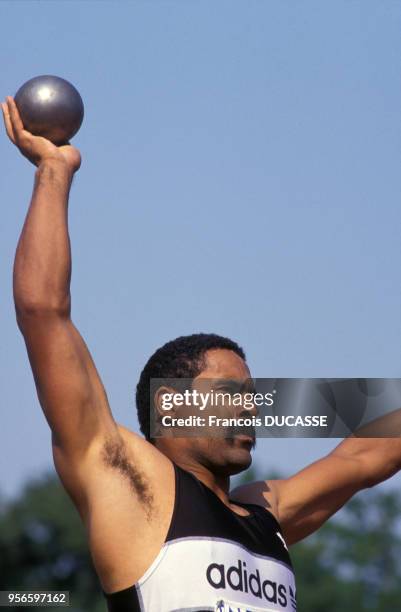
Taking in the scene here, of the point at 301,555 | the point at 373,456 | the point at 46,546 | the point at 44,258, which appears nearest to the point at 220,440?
the point at 44,258

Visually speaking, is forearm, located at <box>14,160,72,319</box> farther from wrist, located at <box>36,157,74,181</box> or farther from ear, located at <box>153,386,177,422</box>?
ear, located at <box>153,386,177,422</box>

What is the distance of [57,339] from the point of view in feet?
18.1

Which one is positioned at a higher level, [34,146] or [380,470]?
[34,146]

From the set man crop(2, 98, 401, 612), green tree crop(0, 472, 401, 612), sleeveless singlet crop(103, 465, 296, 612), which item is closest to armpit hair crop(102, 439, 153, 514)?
man crop(2, 98, 401, 612)

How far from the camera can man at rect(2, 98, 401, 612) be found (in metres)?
5.52

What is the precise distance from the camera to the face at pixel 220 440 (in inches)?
247

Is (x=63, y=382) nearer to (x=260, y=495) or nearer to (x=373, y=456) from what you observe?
(x=260, y=495)

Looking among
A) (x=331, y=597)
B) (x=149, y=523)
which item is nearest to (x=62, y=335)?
(x=149, y=523)

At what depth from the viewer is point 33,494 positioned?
5112cm

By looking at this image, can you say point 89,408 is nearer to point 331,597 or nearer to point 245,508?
point 245,508

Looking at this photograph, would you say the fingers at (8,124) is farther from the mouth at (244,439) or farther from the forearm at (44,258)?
the mouth at (244,439)

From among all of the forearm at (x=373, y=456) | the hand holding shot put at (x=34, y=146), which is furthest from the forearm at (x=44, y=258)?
the forearm at (x=373, y=456)

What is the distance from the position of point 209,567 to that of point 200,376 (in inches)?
41.7

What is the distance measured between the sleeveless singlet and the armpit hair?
6.7 inches
